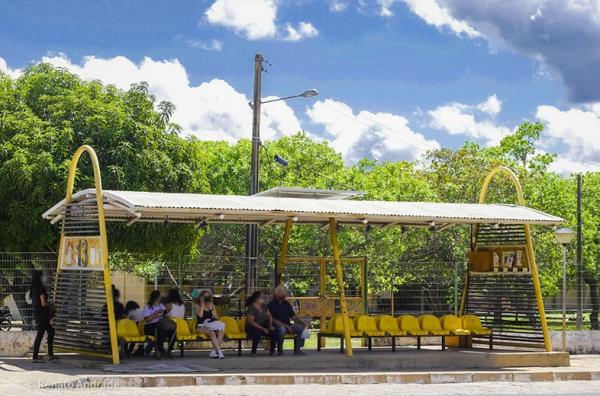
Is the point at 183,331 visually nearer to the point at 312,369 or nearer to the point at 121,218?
the point at 312,369

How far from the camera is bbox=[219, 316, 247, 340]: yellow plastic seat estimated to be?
67.4 feet

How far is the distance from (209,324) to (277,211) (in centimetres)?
255

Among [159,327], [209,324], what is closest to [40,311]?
[159,327]

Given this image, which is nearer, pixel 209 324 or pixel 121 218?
pixel 209 324

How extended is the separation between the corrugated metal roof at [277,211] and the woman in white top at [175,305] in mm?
1483

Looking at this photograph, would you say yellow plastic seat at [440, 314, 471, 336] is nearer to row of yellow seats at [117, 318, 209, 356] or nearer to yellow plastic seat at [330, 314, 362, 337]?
yellow plastic seat at [330, 314, 362, 337]

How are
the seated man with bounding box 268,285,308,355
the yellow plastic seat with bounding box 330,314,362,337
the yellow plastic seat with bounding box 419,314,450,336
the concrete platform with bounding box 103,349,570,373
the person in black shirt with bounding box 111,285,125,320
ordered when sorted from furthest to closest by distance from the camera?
the yellow plastic seat with bounding box 419,314,450,336 → the yellow plastic seat with bounding box 330,314,362,337 → the seated man with bounding box 268,285,308,355 → the person in black shirt with bounding box 111,285,125,320 → the concrete platform with bounding box 103,349,570,373

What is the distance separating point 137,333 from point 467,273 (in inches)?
322

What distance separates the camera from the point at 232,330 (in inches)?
816

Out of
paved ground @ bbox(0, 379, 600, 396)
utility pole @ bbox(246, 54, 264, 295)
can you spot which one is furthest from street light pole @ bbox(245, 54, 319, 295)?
paved ground @ bbox(0, 379, 600, 396)

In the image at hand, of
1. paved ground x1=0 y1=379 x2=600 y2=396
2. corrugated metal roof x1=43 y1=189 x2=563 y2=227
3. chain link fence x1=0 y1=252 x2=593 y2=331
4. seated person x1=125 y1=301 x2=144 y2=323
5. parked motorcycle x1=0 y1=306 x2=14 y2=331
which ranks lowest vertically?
paved ground x1=0 y1=379 x2=600 y2=396

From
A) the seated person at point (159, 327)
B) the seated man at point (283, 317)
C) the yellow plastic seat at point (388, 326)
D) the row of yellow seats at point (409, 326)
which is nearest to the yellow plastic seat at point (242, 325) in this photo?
the seated man at point (283, 317)

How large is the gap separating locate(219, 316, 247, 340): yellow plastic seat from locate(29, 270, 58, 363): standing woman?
10.7 feet

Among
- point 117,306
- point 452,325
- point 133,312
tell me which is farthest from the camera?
point 452,325
